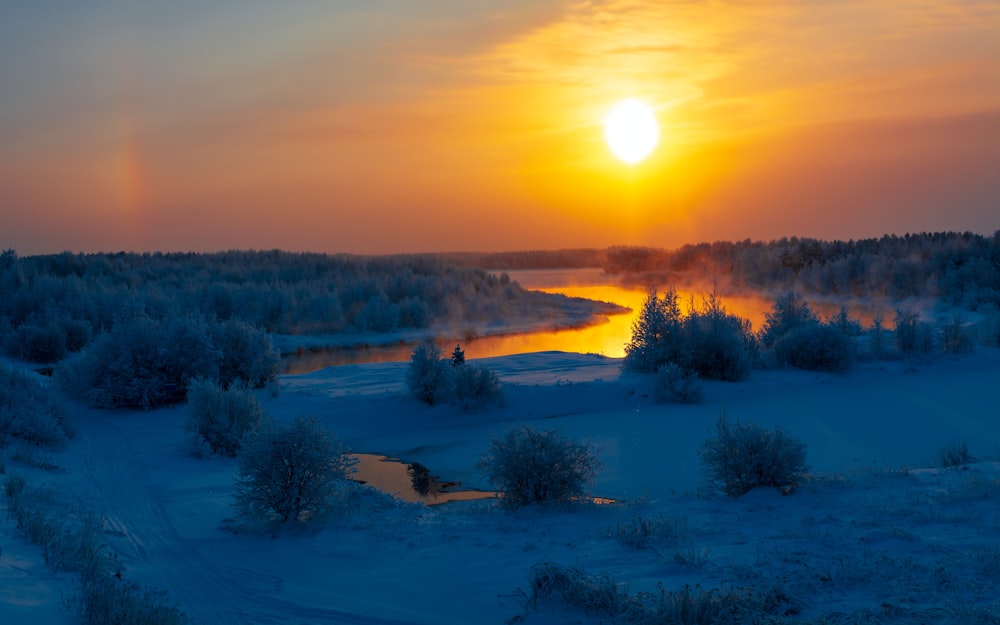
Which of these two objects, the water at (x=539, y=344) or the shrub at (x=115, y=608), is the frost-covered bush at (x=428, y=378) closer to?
the water at (x=539, y=344)

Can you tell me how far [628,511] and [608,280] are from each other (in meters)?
80.7

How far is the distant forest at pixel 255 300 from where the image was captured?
3136 cm

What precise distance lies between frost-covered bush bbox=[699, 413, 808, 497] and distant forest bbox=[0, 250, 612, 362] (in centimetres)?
1905

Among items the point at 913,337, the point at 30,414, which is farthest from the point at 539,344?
the point at 30,414

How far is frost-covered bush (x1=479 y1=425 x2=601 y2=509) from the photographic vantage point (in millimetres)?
9320

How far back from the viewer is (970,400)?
56.1 feet

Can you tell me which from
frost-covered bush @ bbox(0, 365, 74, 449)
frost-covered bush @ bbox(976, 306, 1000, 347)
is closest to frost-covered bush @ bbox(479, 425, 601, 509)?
frost-covered bush @ bbox(0, 365, 74, 449)

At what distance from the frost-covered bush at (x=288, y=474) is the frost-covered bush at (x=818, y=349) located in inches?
582

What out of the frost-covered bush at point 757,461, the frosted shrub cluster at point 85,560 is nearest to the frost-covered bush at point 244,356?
the frosted shrub cluster at point 85,560

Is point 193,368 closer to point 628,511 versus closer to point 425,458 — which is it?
point 425,458

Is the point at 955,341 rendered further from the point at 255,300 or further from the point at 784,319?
the point at 255,300

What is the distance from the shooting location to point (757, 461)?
907cm

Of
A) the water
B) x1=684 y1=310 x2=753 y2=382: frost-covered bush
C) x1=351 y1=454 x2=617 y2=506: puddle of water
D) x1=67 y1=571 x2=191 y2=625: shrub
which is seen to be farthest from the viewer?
the water

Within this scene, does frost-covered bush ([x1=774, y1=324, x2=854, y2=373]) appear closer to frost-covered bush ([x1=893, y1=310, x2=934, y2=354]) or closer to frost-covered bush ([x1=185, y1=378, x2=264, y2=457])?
frost-covered bush ([x1=893, y1=310, x2=934, y2=354])
